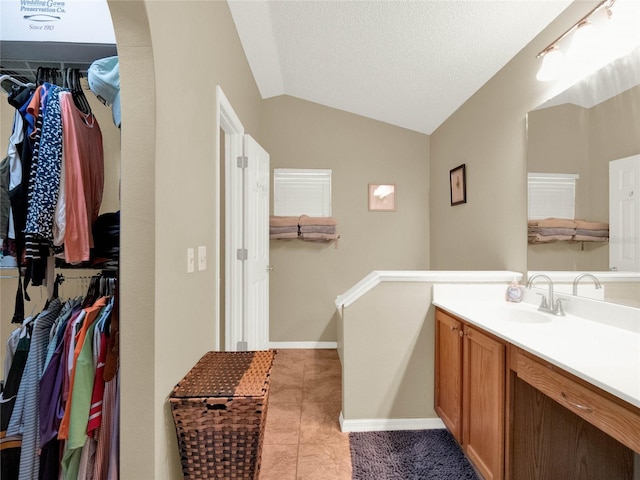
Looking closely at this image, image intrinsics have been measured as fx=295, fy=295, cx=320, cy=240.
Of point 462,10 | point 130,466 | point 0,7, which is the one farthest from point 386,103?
point 130,466

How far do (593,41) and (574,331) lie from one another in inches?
58.1

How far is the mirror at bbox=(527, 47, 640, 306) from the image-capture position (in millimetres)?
1372

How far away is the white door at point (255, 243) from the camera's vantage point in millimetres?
2291

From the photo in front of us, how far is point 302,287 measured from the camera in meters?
3.48

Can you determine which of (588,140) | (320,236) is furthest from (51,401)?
(588,140)

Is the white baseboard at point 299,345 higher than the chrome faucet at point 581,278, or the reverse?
the chrome faucet at point 581,278

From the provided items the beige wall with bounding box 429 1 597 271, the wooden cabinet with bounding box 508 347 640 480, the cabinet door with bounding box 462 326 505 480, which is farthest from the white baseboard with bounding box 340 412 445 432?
the beige wall with bounding box 429 1 597 271

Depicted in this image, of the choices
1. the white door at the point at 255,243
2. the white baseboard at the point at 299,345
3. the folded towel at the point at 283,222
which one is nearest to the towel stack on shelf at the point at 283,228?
the folded towel at the point at 283,222

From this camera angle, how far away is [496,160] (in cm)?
228

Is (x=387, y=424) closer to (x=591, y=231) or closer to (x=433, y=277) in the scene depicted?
(x=433, y=277)

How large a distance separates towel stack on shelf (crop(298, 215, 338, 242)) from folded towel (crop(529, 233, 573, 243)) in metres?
1.89

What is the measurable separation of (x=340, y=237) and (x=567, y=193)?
7.16 ft

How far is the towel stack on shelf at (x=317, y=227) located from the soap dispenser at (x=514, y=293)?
1.82 metres

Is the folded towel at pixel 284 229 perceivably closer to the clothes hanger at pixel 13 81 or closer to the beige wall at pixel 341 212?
the beige wall at pixel 341 212
